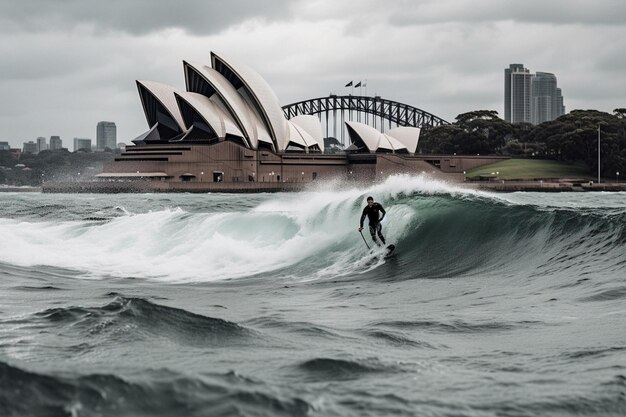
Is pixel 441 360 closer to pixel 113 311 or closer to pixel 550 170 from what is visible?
pixel 113 311

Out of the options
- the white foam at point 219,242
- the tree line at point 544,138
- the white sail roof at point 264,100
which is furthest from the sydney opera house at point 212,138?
the white foam at point 219,242

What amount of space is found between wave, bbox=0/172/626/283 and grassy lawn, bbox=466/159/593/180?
9011cm

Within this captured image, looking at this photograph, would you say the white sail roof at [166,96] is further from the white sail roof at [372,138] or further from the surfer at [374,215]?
the surfer at [374,215]

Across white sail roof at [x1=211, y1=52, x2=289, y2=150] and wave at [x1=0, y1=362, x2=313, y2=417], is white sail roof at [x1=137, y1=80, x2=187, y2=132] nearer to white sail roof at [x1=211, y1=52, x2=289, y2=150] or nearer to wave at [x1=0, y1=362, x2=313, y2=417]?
white sail roof at [x1=211, y1=52, x2=289, y2=150]

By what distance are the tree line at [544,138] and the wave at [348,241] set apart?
9577 centimetres

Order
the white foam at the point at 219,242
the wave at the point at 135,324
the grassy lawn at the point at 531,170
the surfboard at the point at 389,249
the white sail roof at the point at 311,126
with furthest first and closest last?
the white sail roof at the point at 311,126, the grassy lawn at the point at 531,170, the white foam at the point at 219,242, the surfboard at the point at 389,249, the wave at the point at 135,324

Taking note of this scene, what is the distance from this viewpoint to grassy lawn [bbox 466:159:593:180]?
115m

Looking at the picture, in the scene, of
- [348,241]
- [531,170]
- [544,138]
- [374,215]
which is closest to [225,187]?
[531,170]

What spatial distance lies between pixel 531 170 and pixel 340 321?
11228cm

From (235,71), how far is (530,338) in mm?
88354

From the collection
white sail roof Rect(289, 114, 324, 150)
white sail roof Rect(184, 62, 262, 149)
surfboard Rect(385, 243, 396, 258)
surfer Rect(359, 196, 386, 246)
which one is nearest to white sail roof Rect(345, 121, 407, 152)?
white sail roof Rect(289, 114, 324, 150)

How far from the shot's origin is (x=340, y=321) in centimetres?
1077

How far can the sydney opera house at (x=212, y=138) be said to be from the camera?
96.6m

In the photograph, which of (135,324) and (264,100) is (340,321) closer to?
(135,324)
